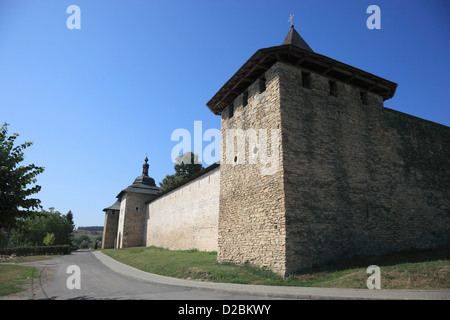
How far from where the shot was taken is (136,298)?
6359 mm

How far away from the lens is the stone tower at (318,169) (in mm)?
9227

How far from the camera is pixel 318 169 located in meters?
9.88

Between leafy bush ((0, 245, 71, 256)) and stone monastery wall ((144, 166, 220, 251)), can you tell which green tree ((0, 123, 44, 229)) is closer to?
stone monastery wall ((144, 166, 220, 251))

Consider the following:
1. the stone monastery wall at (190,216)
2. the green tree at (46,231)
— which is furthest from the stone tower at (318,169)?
the green tree at (46,231)

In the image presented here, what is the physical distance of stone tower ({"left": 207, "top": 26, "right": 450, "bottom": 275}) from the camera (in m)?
9.23

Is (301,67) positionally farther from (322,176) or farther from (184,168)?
(184,168)

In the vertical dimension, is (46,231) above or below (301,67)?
below

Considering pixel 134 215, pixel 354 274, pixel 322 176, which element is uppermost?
pixel 322 176

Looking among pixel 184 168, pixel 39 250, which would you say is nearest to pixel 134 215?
pixel 39 250

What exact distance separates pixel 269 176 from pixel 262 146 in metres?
1.44

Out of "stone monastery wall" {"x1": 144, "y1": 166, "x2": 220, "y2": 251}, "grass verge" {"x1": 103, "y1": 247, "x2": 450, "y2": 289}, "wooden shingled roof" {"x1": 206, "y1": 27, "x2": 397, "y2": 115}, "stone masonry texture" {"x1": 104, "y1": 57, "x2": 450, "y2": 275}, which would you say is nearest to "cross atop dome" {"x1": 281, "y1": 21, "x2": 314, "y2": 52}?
"wooden shingled roof" {"x1": 206, "y1": 27, "x2": 397, "y2": 115}

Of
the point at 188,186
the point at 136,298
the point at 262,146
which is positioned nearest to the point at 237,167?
the point at 262,146

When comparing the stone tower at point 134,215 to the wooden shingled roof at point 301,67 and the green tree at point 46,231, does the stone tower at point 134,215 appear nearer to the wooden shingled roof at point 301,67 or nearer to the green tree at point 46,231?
the green tree at point 46,231
